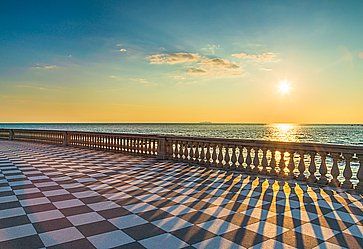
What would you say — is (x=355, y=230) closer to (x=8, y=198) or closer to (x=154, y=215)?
(x=154, y=215)

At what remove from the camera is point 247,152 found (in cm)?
705

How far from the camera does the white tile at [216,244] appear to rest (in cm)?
277

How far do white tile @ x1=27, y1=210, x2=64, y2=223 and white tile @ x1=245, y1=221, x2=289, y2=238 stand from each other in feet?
7.80

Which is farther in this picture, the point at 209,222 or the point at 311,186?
the point at 311,186

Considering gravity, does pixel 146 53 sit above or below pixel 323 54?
above

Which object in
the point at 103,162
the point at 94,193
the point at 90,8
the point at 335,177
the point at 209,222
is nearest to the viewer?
the point at 209,222

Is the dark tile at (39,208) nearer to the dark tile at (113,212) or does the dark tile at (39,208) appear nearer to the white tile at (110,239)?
the dark tile at (113,212)

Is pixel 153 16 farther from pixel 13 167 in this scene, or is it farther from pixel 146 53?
pixel 13 167

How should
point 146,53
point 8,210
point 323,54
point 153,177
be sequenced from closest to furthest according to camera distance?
point 8,210, point 153,177, point 323,54, point 146,53

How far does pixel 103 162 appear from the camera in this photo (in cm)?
859

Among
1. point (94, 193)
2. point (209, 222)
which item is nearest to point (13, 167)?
point (94, 193)

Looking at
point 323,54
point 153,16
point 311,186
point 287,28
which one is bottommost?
point 311,186

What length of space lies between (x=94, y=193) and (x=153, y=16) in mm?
7709

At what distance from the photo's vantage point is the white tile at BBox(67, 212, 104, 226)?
3.43m
